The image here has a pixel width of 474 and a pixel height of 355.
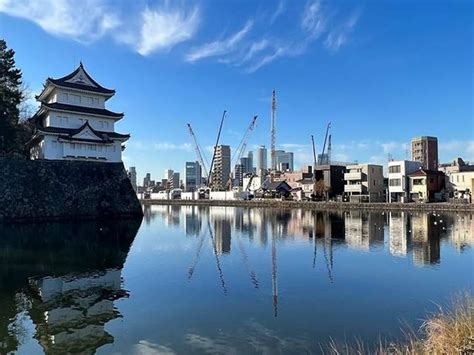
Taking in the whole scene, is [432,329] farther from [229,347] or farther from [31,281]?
[31,281]

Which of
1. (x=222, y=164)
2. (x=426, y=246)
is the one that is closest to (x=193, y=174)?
(x=222, y=164)

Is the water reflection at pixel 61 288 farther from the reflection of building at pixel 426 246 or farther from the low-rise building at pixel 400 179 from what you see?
the low-rise building at pixel 400 179

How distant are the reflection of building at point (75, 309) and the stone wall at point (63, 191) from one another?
24187 mm

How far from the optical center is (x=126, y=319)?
9.69 metres

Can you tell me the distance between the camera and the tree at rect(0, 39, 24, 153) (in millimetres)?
35812

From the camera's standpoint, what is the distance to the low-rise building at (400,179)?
200 feet

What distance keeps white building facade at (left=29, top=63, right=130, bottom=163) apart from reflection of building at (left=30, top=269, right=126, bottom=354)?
28301mm

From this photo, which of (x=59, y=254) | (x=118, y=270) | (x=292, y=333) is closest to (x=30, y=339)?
(x=292, y=333)

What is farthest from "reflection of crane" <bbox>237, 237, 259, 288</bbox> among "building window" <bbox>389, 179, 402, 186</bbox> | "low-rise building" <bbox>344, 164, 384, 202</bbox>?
"low-rise building" <bbox>344, 164, 384, 202</bbox>

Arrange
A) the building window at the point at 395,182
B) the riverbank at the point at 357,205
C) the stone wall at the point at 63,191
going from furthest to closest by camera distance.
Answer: the building window at the point at 395,182, the riverbank at the point at 357,205, the stone wall at the point at 63,191

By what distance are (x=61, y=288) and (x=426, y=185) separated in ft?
186

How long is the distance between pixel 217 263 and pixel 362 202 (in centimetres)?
4969

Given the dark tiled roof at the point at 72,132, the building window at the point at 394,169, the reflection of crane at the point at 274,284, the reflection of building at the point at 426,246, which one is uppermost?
the dark tiled roof at the point at 72,132

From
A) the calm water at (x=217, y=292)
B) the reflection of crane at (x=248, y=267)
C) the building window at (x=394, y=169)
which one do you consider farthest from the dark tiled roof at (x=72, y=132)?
the building window at (x=394, y=169)
